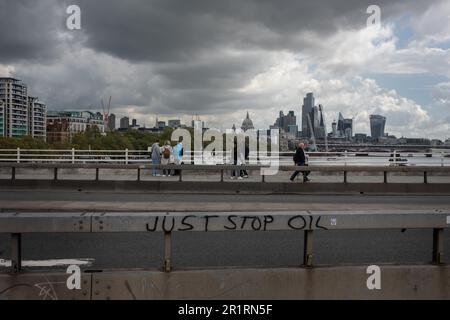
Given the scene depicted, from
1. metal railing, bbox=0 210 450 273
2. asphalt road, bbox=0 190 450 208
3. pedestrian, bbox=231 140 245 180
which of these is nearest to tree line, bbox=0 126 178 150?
pedestrian, bbox=231 140 245 180

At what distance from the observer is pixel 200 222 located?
511 cm

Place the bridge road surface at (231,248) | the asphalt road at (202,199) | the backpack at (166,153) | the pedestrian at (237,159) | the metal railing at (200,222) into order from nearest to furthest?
the metal railing at (200,222)
the bridge road surface at (231,248)
the asphalt road at (202,199)
the pedestrian at (237,159)
the backpack at (166,153)

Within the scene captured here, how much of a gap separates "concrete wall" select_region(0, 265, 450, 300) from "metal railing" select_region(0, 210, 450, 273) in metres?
0.17

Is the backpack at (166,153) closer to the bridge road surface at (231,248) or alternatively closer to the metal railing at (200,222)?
the bridge road surface at (231,248)

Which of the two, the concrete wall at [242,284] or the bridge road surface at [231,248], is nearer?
the concrete wall at [242,284]

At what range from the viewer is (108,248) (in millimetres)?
8133

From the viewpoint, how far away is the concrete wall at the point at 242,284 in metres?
4.77

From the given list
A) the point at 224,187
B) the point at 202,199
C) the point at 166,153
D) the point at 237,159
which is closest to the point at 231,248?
the point at 202,199

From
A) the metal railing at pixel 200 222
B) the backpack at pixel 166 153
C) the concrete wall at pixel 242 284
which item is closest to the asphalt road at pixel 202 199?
the backpack at pixel 166 153

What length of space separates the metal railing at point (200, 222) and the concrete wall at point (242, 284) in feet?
0.54

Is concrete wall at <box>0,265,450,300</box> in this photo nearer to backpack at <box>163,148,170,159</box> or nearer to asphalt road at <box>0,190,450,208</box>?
asphalt road at <box>0,190,450,208</box>

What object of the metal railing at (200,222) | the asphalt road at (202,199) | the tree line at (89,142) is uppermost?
the tree line at (89,142)
